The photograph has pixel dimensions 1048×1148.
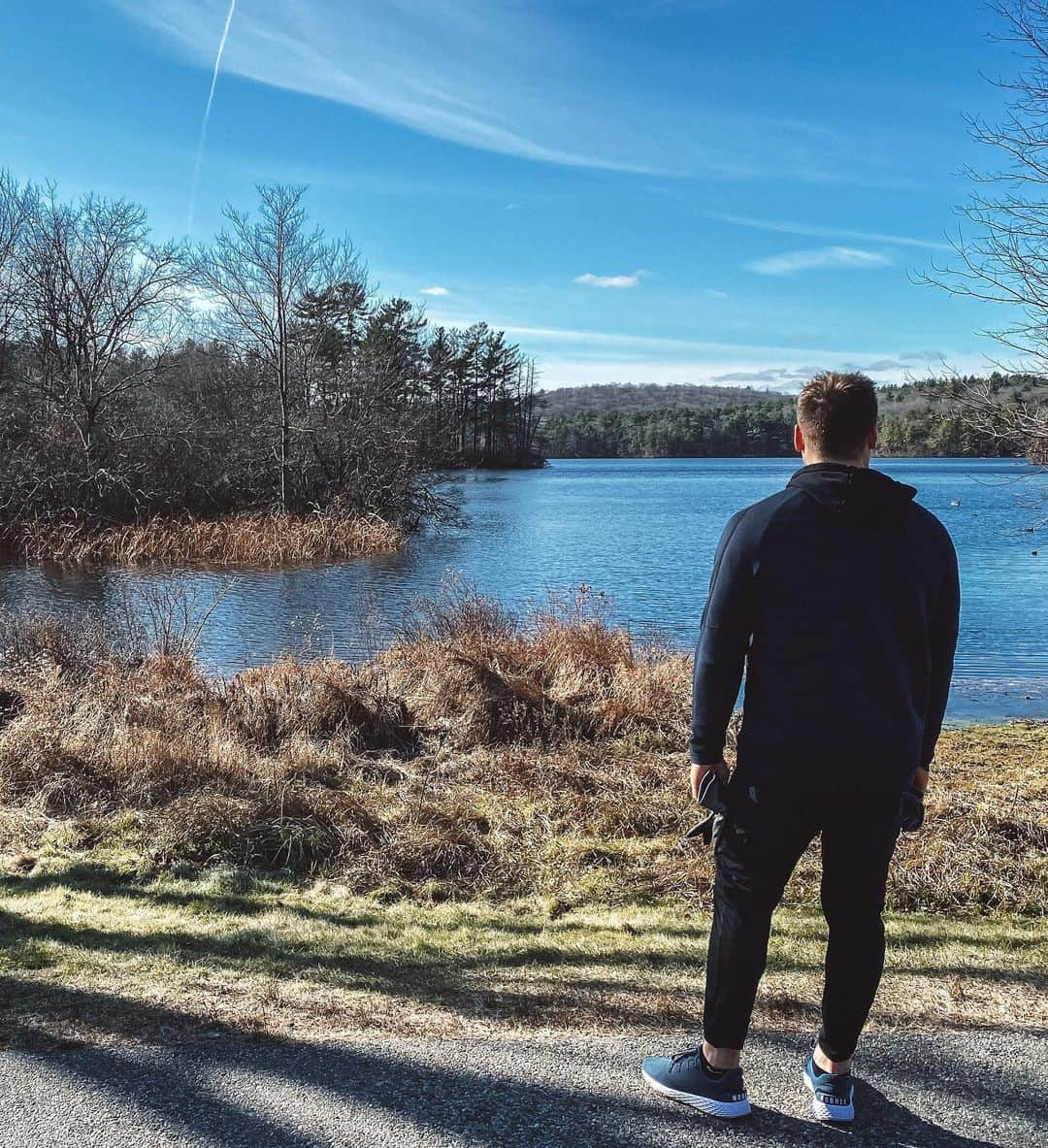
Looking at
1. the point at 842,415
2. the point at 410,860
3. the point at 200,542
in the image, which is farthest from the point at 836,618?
the point at 200,542

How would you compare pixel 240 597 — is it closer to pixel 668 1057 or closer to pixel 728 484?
pixel 668 1057

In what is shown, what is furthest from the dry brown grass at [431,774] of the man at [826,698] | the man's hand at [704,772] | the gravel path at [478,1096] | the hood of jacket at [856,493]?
the hood of jacket at [856,493]

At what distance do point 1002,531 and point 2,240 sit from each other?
3212 centimetres

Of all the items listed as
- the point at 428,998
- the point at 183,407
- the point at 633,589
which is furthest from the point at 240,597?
the point at 183,407

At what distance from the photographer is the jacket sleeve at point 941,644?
8.43 feet

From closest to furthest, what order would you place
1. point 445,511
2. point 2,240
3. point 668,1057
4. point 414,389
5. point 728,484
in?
point 668,1057 → point 2,240 → point 445,511 → point 414,389 → point 728,484

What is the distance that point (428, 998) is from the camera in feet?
11.5

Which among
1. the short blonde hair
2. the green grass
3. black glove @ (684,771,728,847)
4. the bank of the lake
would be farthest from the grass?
the bank of the lake

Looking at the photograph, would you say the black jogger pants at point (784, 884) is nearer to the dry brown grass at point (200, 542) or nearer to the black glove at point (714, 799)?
the black glove at point (714, 799)

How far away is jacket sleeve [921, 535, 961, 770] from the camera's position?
2.57m

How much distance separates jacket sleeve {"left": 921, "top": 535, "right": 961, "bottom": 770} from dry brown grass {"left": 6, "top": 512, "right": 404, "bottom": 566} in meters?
23.6

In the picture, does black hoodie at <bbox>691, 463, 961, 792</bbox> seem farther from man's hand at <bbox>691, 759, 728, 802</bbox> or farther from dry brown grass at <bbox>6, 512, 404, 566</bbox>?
dry brown grass at <bbox>6, 512, 404, 566</bbox>

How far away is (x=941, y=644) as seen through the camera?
261 centimetres

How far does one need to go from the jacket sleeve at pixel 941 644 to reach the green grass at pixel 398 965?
123 cm
